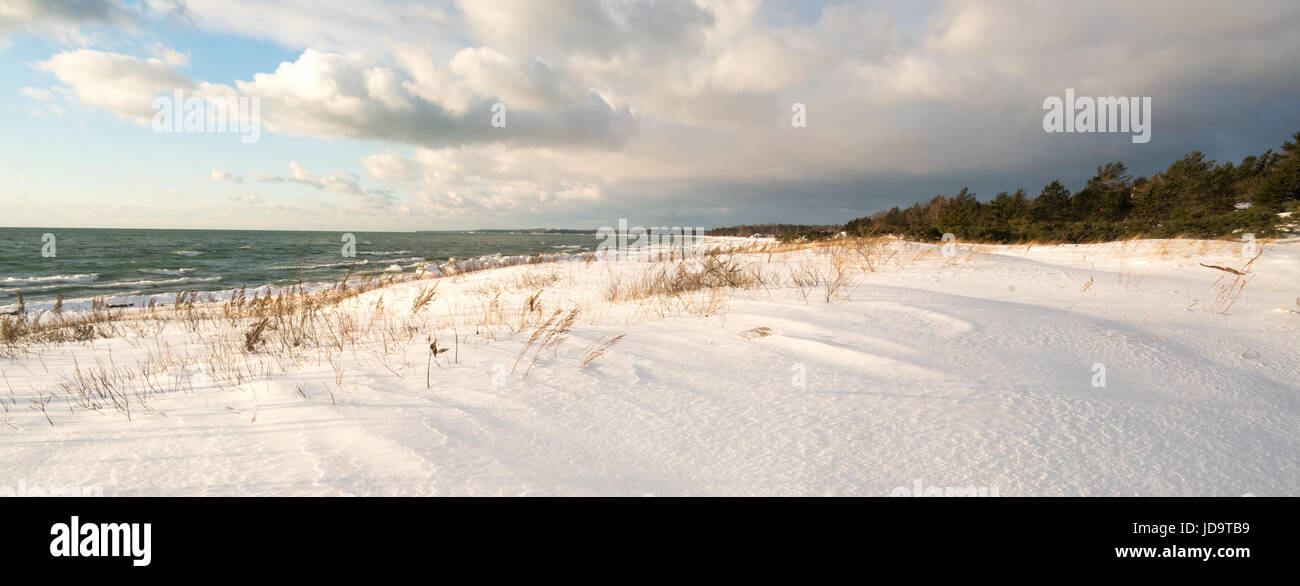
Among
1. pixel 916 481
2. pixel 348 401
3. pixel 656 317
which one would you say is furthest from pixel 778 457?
pixel 656 317

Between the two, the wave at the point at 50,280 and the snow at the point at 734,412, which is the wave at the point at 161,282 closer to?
the wave at the point at 50,280

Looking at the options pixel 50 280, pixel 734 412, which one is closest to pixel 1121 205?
pixel 734 412

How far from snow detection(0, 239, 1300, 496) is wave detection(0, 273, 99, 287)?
64.1 ft

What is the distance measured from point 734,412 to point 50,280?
26074 millimetres

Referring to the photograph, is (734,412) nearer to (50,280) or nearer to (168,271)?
(50,280)

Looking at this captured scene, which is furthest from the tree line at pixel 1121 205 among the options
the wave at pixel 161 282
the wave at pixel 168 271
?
the wave at pixel 168 271

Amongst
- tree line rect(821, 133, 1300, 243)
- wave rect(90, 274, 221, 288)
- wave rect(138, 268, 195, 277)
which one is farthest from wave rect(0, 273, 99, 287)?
tree line rect(821, 133, 1300, 243)

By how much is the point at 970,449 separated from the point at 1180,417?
1.05 meters

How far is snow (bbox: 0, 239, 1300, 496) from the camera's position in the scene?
4.66 feet

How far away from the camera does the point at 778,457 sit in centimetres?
154

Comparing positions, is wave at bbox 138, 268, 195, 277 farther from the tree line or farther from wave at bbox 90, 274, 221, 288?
the tree line

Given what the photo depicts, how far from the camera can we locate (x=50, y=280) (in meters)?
16.3
